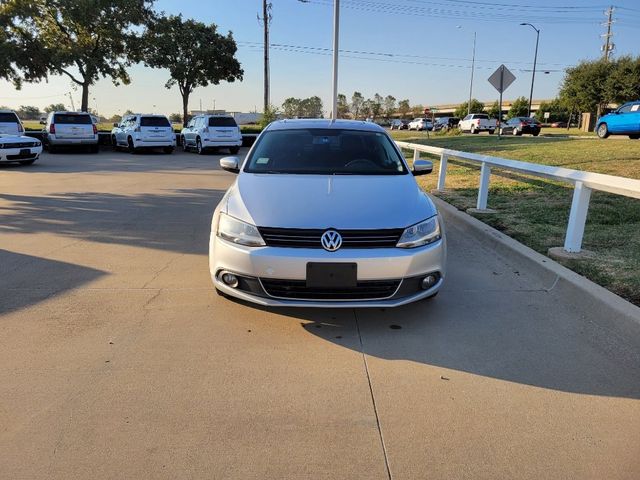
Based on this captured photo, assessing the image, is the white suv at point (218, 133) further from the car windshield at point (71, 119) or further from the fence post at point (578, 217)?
the fence post at point (578, 217)

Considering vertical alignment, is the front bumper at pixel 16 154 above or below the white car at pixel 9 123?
below

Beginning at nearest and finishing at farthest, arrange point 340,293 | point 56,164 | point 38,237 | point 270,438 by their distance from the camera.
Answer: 1. point 270,438
2. point 340,293
3. point 38,237
4. point 56,164

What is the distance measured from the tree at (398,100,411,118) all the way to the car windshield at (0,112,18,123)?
107 m

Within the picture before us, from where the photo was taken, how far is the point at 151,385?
10.2 feet

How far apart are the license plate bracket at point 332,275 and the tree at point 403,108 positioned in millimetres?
120107

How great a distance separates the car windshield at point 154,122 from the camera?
71.0 ft

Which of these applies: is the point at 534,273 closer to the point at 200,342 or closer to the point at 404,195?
the point at 404,195

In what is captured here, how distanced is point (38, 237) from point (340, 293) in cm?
495

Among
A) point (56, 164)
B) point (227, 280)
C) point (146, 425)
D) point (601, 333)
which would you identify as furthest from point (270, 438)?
point (56, 164)

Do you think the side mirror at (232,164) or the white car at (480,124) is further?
the white car at (480,124)

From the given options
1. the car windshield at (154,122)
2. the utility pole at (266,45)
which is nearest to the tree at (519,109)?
the utility pole at (266,45)

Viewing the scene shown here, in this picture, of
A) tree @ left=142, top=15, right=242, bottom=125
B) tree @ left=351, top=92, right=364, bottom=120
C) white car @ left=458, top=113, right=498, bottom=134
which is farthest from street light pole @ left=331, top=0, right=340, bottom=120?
tree @ left=351, top=92, right=364, bottom=120

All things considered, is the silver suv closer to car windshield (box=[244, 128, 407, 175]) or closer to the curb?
car windshield (box=[244, 128, 407, 175])

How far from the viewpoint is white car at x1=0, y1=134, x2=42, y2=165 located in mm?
15180
